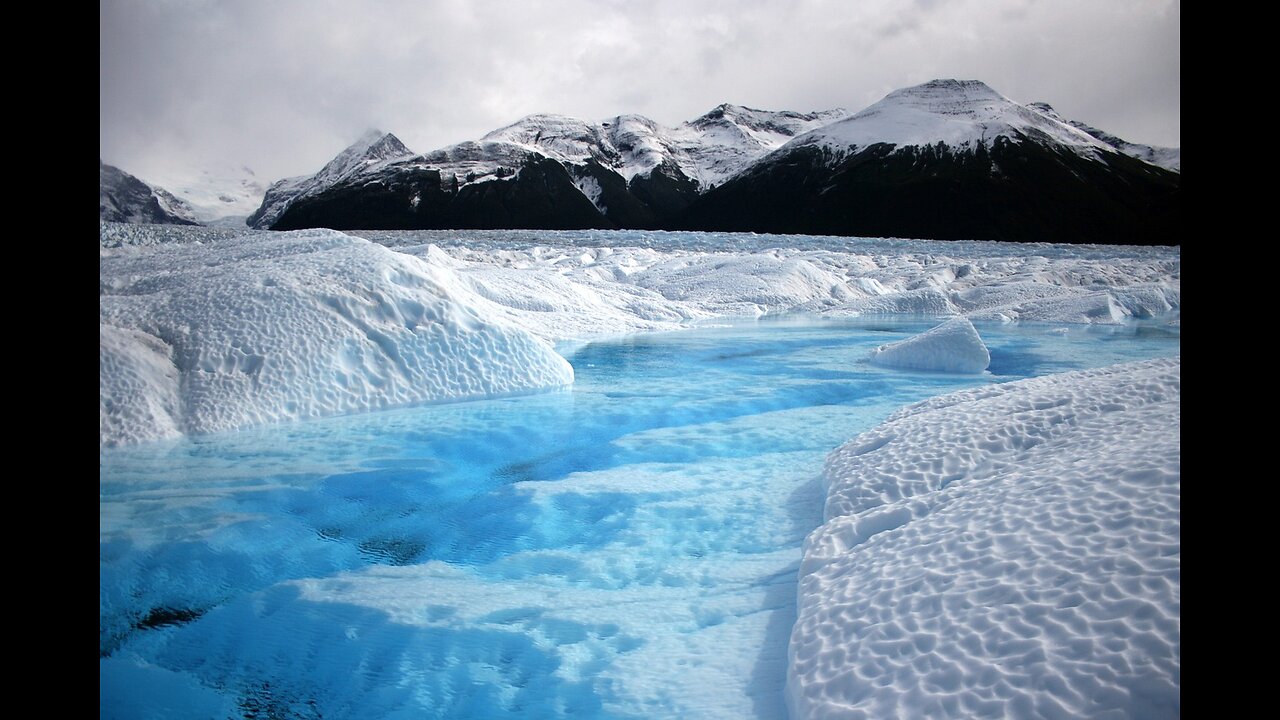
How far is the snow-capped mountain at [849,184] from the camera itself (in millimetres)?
72125

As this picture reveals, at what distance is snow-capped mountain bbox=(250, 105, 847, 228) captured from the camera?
3403 inches

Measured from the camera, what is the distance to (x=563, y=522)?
391 cm

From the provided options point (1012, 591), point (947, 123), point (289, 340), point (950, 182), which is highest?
point (947, 123)

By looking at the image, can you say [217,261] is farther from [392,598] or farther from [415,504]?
[392,598]

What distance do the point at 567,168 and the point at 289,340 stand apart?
100875 mm

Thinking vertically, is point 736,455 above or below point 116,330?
below

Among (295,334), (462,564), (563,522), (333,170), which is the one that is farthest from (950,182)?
(333,170)

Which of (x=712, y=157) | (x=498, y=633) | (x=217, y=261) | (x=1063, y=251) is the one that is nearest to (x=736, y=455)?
(x=498, y=633)

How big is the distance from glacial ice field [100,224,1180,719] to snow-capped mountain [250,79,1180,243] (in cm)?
7345

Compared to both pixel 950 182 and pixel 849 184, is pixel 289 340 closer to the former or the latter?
pixel 950 182

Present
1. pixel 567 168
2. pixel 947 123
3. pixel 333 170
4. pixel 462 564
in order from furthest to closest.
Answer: pixel 333 170 < pixel 567 168 < pixel 947 123 < pixel 462 564
